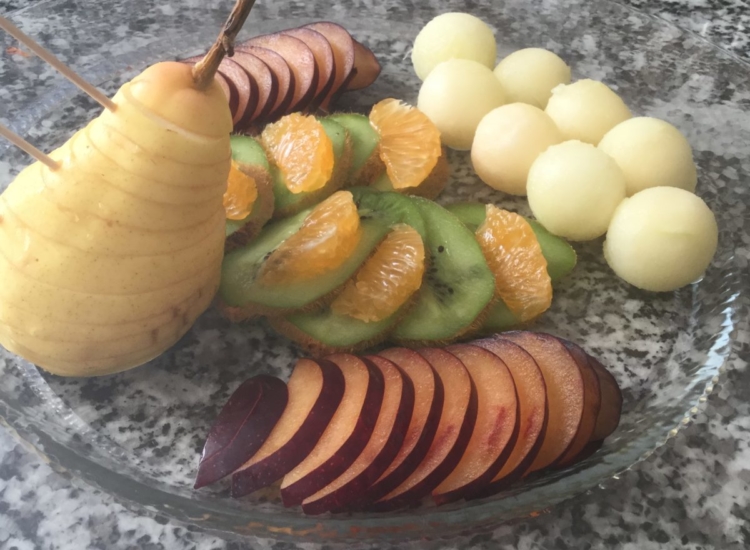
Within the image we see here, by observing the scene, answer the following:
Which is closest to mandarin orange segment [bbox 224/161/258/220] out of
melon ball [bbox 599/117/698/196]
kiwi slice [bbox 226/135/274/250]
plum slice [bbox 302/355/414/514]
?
kiwi slice [bbox 226/135/274/250]

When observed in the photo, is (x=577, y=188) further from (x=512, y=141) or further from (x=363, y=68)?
(x=363, y=68)

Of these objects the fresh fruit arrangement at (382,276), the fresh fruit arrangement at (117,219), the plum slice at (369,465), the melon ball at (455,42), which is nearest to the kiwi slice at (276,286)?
the fresh fruit arrangement at (382,276)

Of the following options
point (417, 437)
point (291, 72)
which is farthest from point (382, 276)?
point (291, 72)

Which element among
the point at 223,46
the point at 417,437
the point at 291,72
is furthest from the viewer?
the point at 291,72

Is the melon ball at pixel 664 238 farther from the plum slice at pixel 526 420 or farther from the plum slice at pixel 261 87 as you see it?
the plum slice at pixel 261 87

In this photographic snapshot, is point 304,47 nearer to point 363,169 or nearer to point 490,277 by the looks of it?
point 363,169

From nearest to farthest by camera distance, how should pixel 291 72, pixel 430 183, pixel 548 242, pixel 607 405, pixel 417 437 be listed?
pixel 417 437
pixel 607 405
pixel 548 242
pixel 430 183
pixel 291 72

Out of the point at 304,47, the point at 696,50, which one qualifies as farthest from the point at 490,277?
the point at 696,50
